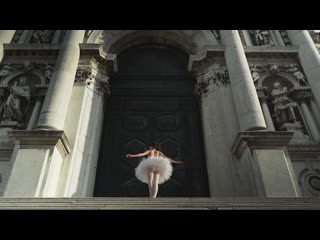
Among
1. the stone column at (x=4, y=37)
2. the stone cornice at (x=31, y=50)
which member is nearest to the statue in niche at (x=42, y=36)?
the stone cornice at (x=31, y=50)

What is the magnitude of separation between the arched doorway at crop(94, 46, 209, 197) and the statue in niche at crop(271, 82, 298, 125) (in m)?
2.49

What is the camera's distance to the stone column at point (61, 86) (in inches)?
341

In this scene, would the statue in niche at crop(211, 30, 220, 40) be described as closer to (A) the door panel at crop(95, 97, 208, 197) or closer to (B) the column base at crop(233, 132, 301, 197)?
(A) the door panel at crop(95, 97, 208, 197)

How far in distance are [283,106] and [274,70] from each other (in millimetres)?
1793

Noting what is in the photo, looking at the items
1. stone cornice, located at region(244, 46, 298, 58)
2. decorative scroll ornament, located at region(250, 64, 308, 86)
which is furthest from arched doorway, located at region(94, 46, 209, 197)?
stone cornice, located at region(244, 46, 298, 58)

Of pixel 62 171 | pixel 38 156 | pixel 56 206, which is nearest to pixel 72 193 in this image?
pixel 62 171

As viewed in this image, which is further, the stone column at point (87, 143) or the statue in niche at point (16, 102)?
the statue in niche at point (16, 102)

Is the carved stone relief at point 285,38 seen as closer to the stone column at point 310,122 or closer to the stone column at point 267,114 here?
the stone column at point 310,122

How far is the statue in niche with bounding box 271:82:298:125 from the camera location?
981 cm

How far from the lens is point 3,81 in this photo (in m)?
10.7

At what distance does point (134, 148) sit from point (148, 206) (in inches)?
189

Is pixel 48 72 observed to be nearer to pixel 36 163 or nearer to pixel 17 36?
pixel 17 36

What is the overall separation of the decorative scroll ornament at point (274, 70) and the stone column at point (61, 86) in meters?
6.00
